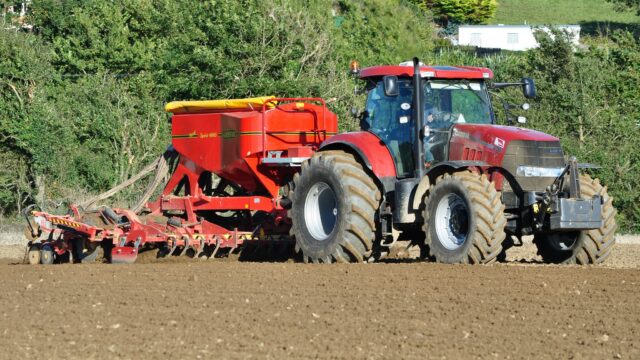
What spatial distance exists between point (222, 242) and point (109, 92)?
579 inches

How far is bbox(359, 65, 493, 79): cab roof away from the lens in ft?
43.1

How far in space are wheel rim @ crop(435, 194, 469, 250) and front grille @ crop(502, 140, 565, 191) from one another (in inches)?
28.2

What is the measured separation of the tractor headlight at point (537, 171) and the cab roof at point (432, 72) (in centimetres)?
153

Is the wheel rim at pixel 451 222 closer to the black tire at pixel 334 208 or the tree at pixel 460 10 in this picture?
the black tire at pixel 334 208

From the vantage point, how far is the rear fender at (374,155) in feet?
43.2

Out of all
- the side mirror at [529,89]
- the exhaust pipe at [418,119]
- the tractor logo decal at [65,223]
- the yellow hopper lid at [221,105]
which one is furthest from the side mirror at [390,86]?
the tractor logo decal at [65,223]

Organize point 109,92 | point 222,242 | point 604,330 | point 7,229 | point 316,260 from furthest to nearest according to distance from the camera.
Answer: point 109,92, point 7,229, point 222,242, point 316,260, point 604,330

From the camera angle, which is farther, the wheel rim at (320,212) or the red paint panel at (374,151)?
the wheel rim at (320,212)

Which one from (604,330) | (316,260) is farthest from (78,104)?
(604,330)

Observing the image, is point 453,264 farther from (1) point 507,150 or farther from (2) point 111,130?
(2) point 111,130

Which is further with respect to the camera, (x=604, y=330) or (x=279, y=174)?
(x=279, y=174)

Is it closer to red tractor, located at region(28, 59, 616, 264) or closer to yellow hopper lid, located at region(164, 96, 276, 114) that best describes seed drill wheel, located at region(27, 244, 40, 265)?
red tractor, located at region(28, 59, 616, 264)

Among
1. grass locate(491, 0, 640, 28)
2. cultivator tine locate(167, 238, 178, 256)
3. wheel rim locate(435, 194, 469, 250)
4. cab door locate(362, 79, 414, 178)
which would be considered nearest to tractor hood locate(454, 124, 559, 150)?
cab door locate(362, 79, 414, 178)

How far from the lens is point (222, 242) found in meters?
15.0
